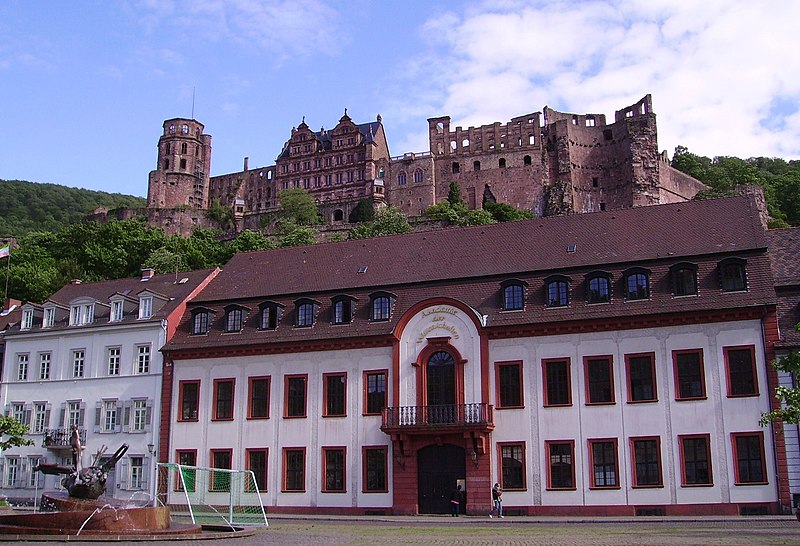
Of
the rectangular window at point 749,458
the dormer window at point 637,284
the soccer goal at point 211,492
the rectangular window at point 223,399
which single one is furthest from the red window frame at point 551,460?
the rectangular window at point 223,399

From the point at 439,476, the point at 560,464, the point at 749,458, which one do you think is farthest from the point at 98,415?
the point at 749,458

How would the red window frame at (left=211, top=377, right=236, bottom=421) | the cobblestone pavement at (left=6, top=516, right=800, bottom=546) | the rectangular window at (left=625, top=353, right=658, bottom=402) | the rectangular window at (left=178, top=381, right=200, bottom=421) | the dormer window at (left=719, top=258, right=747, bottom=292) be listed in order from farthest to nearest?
1. the rectangular window at (left=178, top=381, right=200, bottom=421)
2. the red window frame at (left=211, top=377, right=236, bottom=421)
3. the rectangular window at (left=625, top=353, right=658, bottom=402)
4. the dormer window at (left=719, top=258, right=747, bottom=292)
5. the cobblestone pavement at (left=6, top=516, right=800, bottom=546)

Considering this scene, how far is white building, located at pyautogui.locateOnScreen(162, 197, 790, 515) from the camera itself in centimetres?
3756

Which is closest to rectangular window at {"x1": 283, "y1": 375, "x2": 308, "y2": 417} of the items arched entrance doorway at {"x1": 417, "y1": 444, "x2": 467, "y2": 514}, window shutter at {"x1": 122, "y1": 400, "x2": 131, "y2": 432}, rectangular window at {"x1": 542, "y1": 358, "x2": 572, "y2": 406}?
arched entrance doorway at {"x1": 417, "y1": 444, "x2": 467, "y2": 514}

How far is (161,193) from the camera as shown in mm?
156000

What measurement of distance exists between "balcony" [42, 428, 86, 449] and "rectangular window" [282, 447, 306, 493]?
1183 centimetres

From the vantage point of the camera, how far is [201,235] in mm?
126000

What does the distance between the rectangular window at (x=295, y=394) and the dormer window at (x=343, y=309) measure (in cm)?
309

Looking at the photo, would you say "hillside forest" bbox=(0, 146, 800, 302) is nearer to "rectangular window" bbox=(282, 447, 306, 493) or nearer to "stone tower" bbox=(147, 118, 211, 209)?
"stone tower" bbox=(147, 118, 211, 209)

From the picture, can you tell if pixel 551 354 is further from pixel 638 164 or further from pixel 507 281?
pixel 638 164

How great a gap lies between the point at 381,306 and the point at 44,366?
20.1 metres

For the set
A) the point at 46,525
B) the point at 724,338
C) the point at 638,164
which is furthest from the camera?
the point at 638,164

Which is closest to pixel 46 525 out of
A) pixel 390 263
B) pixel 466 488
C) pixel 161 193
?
pixel 466 488

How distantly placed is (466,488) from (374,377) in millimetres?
6623
